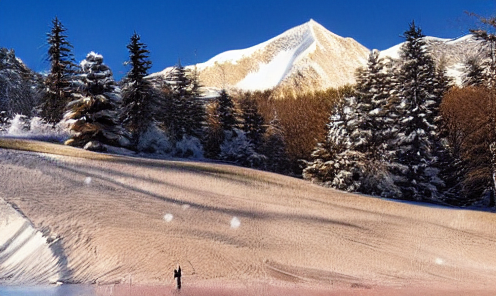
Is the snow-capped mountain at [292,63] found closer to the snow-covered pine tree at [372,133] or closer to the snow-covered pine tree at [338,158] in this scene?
the snow-covered pine tree at [372,133]

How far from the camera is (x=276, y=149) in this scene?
34531 mm

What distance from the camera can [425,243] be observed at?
9109 mm

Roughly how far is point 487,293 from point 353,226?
3.68 metres

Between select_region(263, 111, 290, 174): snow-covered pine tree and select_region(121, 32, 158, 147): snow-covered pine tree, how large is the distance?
11.5m

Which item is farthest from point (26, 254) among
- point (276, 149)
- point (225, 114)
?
point (276, 149)

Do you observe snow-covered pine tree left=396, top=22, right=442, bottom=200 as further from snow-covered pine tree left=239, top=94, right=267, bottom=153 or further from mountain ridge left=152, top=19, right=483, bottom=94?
snow-covered pine tree left=239, top=94, right=267, bottom=153

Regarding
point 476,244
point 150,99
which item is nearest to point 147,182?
point 476,244

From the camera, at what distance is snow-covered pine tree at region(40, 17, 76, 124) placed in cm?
2370

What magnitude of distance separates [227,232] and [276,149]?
26373 millimetres

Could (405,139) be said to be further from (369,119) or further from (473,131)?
(473,131)

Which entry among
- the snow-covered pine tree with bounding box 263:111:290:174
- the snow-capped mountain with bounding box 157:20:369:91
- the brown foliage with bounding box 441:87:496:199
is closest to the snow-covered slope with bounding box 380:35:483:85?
the brown foliage with bounding box 441:87:496:199

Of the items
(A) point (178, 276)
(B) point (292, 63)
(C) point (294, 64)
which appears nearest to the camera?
(A) point (178, 276)

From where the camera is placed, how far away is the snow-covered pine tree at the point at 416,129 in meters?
21.4

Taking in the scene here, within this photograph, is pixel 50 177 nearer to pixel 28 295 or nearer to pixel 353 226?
pixel 28 295
